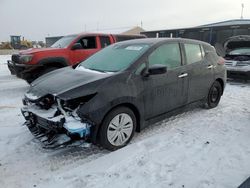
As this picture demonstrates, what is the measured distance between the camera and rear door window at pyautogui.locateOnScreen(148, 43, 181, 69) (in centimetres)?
425

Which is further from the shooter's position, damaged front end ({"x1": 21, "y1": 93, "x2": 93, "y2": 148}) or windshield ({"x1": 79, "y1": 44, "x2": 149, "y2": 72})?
windshield ({"x1": 79, "y1": 44, "x2": 149, "y2": 72})

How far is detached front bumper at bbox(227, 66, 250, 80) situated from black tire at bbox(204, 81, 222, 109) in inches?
132

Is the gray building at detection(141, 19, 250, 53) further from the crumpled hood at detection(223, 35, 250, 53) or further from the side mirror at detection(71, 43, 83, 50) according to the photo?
the side mirror at detection(71, 43, 83, 50)

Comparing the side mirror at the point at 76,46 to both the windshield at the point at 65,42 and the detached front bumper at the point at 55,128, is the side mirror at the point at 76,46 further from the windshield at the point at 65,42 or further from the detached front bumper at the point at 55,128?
the detached front bumper at the point at 55,128

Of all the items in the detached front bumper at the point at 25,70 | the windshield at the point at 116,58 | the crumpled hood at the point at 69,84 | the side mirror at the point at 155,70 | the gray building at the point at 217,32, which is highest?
the gray building at the point at 217,32

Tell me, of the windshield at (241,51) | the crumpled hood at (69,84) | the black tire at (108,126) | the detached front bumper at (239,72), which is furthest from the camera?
the windshield at (241,51)

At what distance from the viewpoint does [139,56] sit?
13.4 ft

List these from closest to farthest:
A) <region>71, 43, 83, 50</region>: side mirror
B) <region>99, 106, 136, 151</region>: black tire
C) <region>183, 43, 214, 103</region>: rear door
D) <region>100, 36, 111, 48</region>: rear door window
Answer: <region>99, 106, 136, 151</region>: black tire, <region>183, 43, 214, 103</region>: rear door, <region>71, 43, 83, 50</region>: side mirror, <region>100, 36, 111, 48</region>: rear door window

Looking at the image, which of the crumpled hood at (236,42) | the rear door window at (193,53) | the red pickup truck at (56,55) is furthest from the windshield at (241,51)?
the rear door window at (193,53)

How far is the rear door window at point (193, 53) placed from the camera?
16.2ft

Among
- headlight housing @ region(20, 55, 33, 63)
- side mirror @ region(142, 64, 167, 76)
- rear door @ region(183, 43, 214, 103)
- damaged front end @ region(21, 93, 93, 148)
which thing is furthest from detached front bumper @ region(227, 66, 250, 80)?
damaged front end @ region(21, 93, 93, 148)

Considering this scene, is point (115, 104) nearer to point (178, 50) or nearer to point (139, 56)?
point (139, 56)

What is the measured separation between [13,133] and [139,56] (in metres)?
2.57

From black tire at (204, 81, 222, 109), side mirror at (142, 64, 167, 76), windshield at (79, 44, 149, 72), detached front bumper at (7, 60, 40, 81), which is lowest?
black tire at (204, 81, 222, 109)
